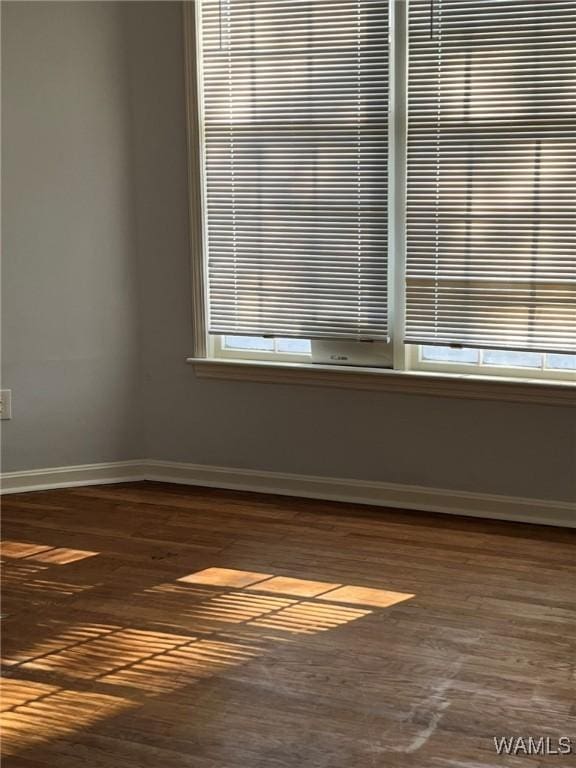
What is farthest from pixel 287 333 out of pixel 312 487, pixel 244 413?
pixel 312 487

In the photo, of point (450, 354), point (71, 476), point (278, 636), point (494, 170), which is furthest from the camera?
point (71, 476)

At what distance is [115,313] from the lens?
193 inches

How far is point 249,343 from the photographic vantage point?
4832mm

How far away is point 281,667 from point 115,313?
2.29 meters

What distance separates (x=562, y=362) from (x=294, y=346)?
123cm

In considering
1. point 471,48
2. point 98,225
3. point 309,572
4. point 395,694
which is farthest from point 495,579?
point 98,225

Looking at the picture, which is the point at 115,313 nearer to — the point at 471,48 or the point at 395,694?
the point at 471,48

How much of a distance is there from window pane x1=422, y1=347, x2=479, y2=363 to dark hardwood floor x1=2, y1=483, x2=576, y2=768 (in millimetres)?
697

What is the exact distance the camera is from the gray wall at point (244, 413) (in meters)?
4.34

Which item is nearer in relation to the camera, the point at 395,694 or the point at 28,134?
the point at 395,694

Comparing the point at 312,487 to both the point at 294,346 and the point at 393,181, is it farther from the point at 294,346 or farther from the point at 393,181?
the point at 393,181

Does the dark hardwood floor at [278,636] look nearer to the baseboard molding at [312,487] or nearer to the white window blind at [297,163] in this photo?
the baseboard molding at [312,487]

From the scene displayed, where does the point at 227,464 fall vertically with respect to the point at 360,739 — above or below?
above

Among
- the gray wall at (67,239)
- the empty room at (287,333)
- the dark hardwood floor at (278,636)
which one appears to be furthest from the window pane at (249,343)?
the dark hardwood floor at (278,636)
